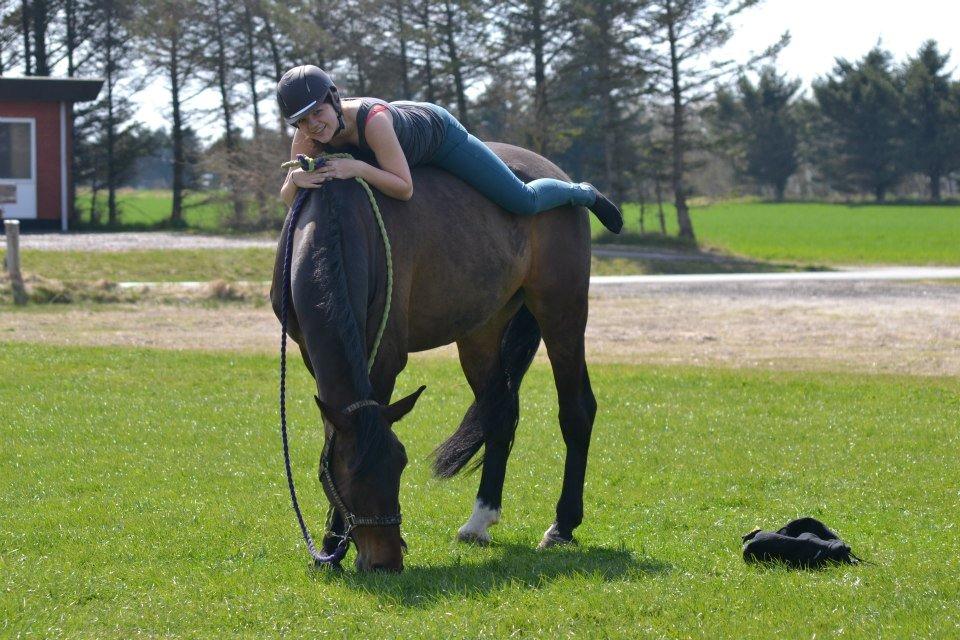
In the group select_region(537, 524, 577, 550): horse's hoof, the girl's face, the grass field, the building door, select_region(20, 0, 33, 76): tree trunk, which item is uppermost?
select_region(20, 0, 33, 76): tree trunk

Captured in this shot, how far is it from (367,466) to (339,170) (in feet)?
4.39

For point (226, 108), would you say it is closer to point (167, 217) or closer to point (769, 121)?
point (167, 217)

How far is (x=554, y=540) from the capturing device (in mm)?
5637

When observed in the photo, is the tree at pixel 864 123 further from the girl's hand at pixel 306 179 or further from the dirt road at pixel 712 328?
the girl's hand at pixel 306 179

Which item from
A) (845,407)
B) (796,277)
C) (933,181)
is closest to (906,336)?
(845,407)

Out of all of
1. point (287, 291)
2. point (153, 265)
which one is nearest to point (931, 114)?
point (153, 265)

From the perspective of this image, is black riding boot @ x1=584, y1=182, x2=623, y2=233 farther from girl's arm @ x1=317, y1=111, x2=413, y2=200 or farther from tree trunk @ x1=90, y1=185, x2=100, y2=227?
tree trunk @ x1=90, y1=185, x2=100, y2=227

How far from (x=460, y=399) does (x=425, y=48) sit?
80.6ft

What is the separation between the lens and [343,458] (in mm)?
4312

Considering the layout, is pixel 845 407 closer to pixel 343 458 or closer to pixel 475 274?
pixel 475 274

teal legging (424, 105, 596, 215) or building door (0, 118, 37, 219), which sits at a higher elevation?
building door (0, 118, 37, 219)

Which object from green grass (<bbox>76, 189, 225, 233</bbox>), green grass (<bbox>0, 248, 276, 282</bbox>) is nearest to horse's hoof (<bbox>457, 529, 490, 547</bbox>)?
green grass (<bbox>0, 248, 276, 282</bbox>)

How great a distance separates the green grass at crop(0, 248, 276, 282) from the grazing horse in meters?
15.3

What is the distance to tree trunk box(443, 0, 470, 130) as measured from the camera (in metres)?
32.3
